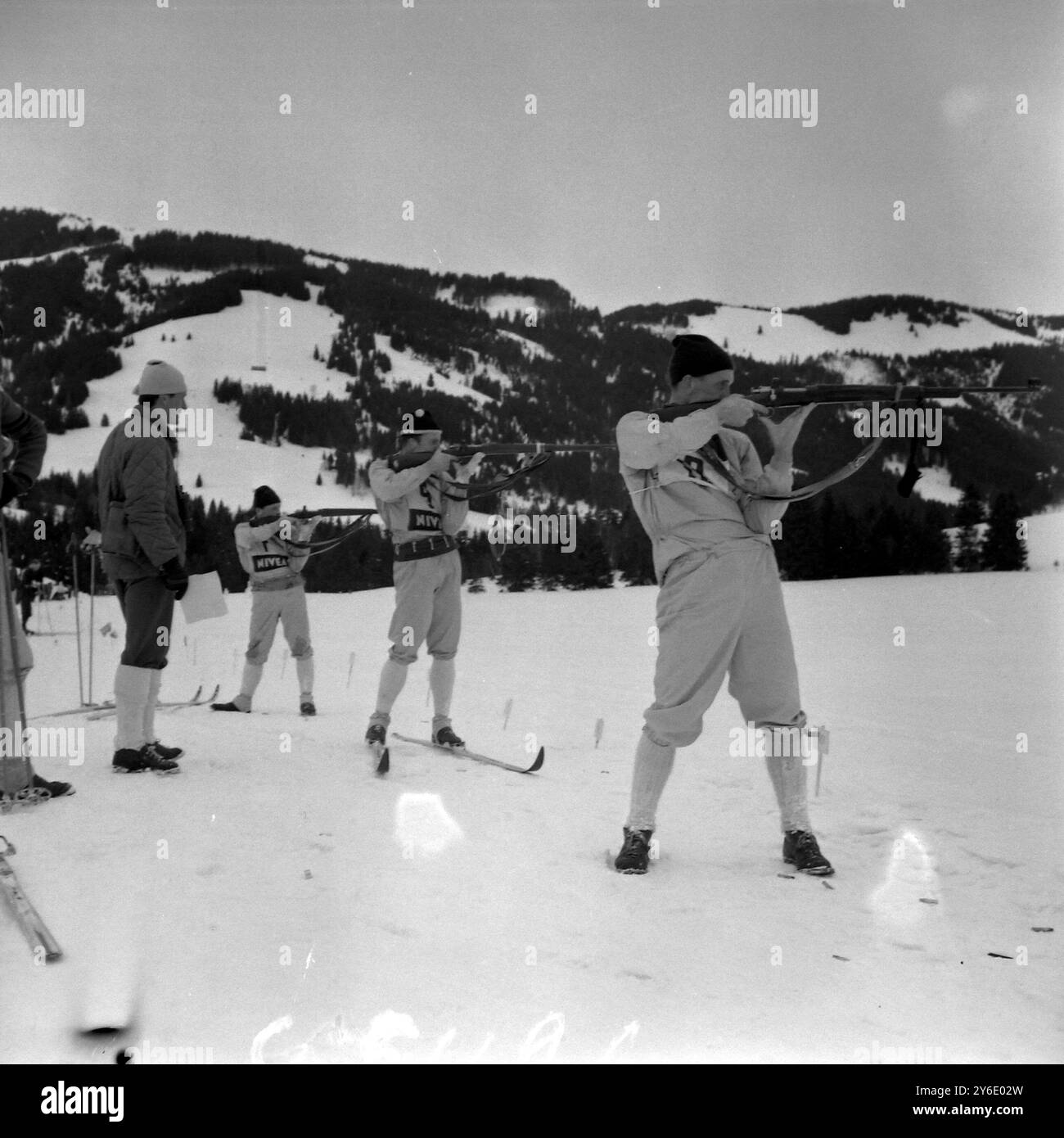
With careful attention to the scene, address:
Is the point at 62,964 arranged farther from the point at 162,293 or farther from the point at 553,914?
the point at 162,293

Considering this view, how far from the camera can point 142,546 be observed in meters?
4.75

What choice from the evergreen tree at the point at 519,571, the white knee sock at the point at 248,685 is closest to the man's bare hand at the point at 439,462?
the white knee sock at the point at 248,685

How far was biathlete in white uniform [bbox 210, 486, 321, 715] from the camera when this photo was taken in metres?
8.18

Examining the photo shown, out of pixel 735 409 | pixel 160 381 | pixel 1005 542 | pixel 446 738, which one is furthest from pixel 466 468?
pixel 1005 542

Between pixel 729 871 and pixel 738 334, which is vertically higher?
pixel 738 334

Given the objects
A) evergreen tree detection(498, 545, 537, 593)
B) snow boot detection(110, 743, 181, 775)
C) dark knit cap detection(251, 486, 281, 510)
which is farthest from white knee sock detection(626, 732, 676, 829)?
evergreen tree detection(498, 545, 537, 593)

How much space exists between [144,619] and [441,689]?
1.96m

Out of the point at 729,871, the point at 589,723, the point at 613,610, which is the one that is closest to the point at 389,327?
the point at 613,610

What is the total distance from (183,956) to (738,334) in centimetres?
4791

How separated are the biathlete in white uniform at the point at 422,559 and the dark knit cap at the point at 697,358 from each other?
2250 mm

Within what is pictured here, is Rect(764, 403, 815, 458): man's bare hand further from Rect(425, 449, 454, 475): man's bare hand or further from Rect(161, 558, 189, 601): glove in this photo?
Rect(161, 558, 189, 601): glove

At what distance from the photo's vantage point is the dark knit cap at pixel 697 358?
388 cm

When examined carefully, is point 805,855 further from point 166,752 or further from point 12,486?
point 12,486
